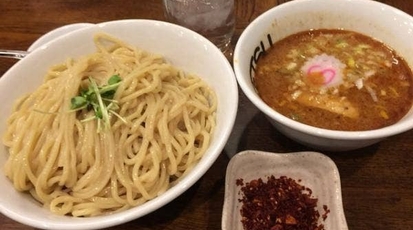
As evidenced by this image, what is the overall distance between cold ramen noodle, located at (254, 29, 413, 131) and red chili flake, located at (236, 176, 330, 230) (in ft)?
0.80

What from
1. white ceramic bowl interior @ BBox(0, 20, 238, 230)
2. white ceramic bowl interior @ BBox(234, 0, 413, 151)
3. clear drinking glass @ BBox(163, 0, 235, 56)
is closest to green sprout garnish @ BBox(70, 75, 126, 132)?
white ceramic bowl interior @ BBox(0, 20, 238, 230)

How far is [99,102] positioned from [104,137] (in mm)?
120

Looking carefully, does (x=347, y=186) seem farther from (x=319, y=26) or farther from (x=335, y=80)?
(x=319, y=26)

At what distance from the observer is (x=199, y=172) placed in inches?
55.6

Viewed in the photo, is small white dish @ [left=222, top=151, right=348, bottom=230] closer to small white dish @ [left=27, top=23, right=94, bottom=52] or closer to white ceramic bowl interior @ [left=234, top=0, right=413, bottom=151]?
white ceramic bowl interior @ [left=234, top=0, right=413, bottom=151]

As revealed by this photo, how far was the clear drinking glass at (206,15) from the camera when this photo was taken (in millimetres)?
2090

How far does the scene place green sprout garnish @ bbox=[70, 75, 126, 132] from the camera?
5.09ft

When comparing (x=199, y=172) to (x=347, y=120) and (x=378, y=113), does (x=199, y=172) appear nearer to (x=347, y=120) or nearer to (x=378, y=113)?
(x=347, y=120)

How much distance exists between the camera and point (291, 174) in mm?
1661

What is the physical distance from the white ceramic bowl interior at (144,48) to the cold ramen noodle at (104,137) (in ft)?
0.17

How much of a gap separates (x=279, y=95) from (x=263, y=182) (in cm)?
34

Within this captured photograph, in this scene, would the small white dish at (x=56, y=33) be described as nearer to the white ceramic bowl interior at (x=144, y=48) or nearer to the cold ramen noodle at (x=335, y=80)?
the white ceramic bowl interior at (x=144, y=48)

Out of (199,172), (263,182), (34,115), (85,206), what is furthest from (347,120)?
(34,115)

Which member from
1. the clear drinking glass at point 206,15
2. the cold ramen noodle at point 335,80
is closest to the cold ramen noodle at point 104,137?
the cold ramen noodle at point 335,80
